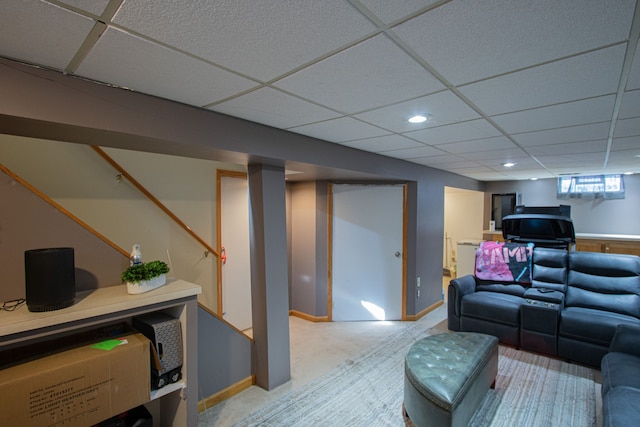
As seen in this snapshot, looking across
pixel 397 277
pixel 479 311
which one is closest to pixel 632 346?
pixel 479 311

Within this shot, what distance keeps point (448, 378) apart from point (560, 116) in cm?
179

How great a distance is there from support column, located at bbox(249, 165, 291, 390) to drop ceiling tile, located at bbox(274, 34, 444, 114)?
0.98 metres

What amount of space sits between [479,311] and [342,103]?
9.70ft

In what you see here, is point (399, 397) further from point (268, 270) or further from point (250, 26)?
point (250, 26)

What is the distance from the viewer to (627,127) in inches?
86.0

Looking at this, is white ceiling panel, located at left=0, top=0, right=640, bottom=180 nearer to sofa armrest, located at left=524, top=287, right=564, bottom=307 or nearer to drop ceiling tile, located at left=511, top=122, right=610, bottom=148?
drop ceiling tile, located at left=511, top=122, right=610, bottom=148

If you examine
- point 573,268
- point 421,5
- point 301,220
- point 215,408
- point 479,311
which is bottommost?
point 215,408

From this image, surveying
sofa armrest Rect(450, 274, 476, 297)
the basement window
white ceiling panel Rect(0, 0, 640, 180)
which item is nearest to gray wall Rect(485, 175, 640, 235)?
the basement window

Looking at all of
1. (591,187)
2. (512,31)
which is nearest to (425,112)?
(512,31)

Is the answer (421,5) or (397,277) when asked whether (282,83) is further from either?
(397,277)

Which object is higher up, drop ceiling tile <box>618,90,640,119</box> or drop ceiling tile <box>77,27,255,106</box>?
drop ceiling tile <box>77,27,255,106</box>

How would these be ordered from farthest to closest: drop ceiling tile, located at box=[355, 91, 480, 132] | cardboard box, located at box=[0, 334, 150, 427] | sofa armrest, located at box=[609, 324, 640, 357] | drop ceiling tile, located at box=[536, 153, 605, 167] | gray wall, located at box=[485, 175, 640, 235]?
1. gray wall, located at box=[485, 175, 640, 235]
2. drop ceiling tile, located at box=[536, 153, 605, 167]
3. sofa armrest, located at box=[609, 324, 640, 357]
4. drop ceiling tile, located at box=[355, 91, 480, 132]
5. cardboard box, located at box=[0, 334, 150, 427]

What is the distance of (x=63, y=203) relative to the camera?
242cm

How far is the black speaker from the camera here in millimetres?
1309
